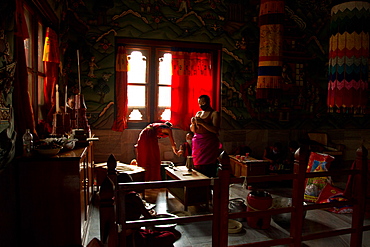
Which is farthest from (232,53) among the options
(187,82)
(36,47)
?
(36,47)

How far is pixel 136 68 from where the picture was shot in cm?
646

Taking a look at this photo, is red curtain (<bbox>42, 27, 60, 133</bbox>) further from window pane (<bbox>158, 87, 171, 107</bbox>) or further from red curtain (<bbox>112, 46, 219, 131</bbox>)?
window pane (<bbox>158, 87, 171, 107</bbox>)

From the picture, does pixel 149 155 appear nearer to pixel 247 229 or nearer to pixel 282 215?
pixel 247 229

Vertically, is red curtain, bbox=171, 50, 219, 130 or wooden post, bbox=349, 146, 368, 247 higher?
red curtain, bbox=171, 50, 219, 130

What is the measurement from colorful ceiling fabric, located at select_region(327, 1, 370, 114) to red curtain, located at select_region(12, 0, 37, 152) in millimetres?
4139

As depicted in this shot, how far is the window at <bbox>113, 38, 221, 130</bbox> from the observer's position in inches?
253

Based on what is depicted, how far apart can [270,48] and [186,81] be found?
2.26 meters

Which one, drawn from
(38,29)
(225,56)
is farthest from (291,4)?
→ (38,29)

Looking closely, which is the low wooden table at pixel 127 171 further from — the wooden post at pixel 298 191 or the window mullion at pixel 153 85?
the wooden post at pixel 298 191

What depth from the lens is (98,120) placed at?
6160mm

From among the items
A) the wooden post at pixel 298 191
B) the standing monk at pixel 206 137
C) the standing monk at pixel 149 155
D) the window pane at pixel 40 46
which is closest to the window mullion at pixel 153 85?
the standing monk at pixel 149 155

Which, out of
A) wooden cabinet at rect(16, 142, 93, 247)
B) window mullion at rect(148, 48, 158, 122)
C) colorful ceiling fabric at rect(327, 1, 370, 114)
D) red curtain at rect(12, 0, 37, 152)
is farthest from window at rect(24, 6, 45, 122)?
colorful ceiling fabric at rect(327, 1, 370, 114)

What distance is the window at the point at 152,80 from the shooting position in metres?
6.43

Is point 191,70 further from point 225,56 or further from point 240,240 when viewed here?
point 240,240
